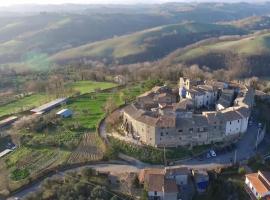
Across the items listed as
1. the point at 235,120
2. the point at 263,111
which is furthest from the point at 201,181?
the point at 263,111

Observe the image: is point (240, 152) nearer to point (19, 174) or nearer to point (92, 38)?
point (19, 174)

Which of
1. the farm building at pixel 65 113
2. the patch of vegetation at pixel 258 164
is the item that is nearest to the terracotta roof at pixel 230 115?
the patch of vegetation at pixel 258 164

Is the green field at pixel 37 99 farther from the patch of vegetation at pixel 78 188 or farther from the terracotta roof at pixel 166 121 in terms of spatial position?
Result: the terracotta roof at pixel 166 121

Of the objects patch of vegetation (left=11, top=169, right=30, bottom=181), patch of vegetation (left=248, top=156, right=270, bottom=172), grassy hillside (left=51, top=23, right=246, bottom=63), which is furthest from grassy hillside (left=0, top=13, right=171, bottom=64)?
patch of vegetation (left=248, top=156, right=270, bottom=172)

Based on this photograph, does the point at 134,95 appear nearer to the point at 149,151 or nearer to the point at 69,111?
the point at 69,111

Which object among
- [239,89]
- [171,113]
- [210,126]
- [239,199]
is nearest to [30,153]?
[171,113]

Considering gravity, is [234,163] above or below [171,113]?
below
